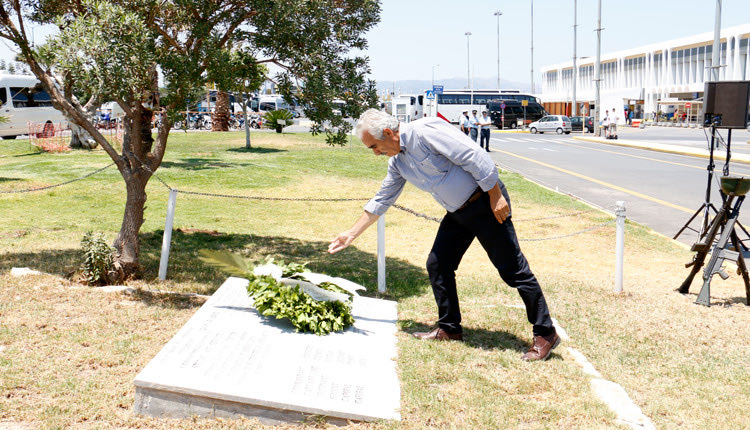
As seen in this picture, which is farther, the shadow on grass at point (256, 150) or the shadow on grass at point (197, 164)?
the shadow on grass at point (256, 150)

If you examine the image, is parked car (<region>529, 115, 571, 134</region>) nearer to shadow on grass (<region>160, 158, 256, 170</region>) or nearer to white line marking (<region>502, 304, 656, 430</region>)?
shadow on grass (<region>160, 158, 256, 170</region>)

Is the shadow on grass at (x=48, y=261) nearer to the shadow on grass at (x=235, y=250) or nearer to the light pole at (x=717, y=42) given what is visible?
the shadow on grass at (x=235, y=250)

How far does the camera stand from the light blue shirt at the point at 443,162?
14.0 feet

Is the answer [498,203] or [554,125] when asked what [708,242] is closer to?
[498,203]

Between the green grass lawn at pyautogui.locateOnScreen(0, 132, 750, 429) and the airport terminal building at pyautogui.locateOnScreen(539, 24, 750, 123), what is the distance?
49214 mm

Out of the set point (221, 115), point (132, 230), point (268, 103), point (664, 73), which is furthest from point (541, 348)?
point (664, 73)

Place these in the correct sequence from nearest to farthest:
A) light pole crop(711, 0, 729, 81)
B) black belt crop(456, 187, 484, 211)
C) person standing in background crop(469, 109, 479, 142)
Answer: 1. black belt crop(456, 187, 484, 211)
2. light pole crop(711, 0, 729, 81)
3. person standing in background crop(469, 109, 479, 142)

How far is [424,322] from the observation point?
564cm

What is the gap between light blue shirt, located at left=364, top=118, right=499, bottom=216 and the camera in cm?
425

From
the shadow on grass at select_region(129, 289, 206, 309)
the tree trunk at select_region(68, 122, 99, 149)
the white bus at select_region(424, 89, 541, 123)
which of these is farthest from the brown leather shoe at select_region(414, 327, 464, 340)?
the white bus at select_region(424, 89, 541, 123)

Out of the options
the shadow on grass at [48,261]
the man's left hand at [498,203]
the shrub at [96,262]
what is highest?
the man's left hand at [498,203]

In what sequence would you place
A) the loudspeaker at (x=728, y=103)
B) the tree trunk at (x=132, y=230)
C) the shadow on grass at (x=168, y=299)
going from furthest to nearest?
the loudspeaker at (x=728, y=103), the tree trunk at (x=132, y=230), the shadow on grass at (x=168, y=299)

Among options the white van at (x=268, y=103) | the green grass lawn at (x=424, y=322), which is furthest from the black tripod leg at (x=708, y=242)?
the white van at (x=268, y=103)

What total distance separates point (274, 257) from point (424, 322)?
9.48ft
